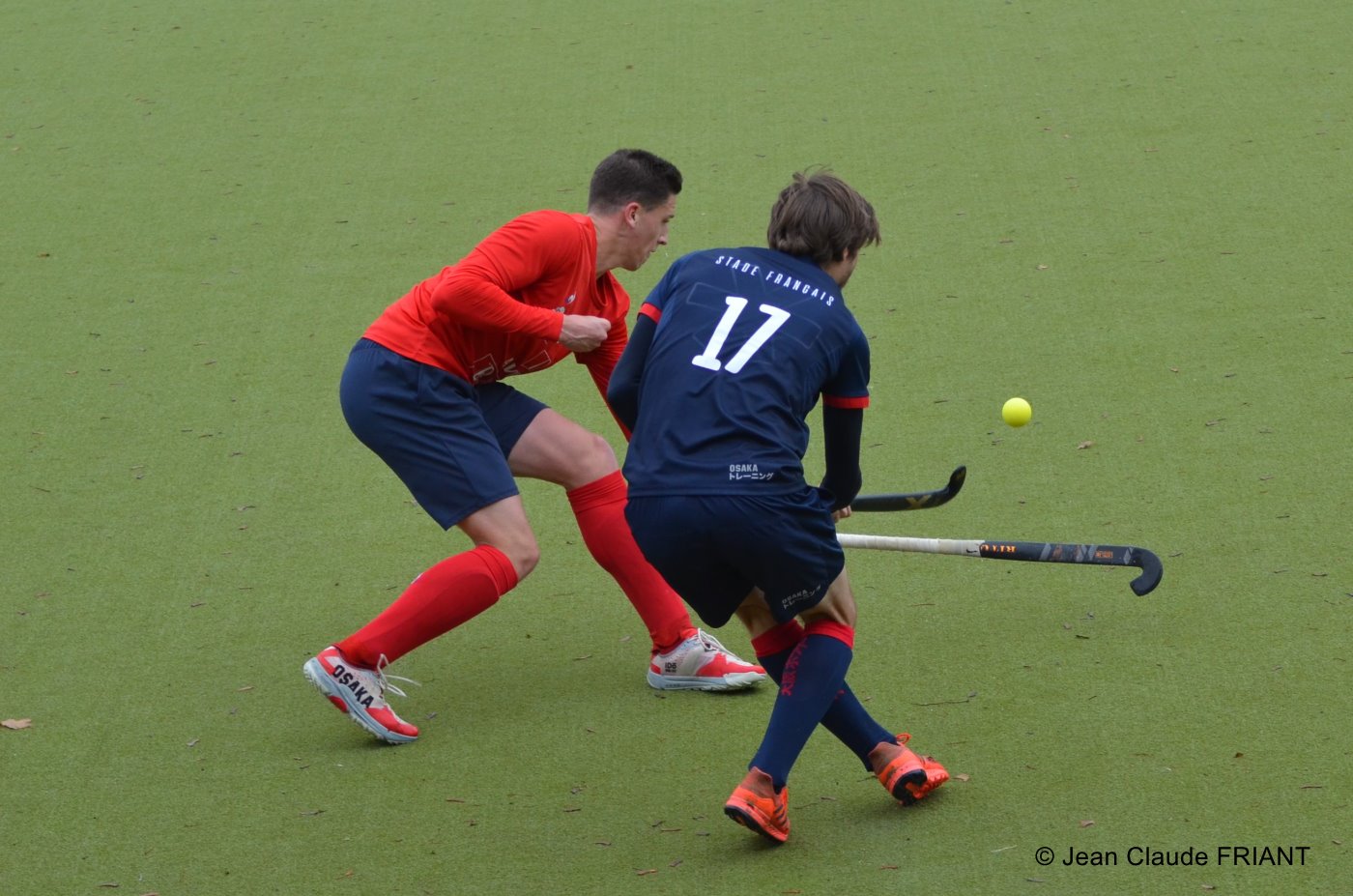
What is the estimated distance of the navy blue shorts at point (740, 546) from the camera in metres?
2.79

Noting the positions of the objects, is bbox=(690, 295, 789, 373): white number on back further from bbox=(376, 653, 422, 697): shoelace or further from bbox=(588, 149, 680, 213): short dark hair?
bbox=(376, 653, 422, 697): shoelace

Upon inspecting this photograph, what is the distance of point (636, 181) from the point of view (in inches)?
143

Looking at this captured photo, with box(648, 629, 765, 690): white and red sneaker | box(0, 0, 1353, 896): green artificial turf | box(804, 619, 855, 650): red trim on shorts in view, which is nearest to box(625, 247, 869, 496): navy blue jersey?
box(804, 619, 855, 650): red trim on shorts

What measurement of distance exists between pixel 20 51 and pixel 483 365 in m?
5.91

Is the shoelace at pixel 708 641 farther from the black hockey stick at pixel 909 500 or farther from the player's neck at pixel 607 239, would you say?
the player's neck at pixel 607 239

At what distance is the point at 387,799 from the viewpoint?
3285mm

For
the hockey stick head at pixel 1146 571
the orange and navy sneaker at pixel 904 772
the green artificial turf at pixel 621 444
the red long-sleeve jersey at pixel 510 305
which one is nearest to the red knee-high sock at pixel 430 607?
the green artificial turf at pixel 621 444

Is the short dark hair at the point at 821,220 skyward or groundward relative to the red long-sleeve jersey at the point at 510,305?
skyward

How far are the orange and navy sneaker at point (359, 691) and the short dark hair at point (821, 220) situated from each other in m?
1.39

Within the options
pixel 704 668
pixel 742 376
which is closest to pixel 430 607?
pixel 704 668

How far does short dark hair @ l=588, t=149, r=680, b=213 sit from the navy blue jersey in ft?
2.49

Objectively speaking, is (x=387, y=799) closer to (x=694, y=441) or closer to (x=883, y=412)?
(x=694, y=441)

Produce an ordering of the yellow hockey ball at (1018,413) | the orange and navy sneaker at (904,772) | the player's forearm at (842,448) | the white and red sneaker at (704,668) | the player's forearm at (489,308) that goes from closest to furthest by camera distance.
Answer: the player's forearm at (842,448), the orange and navy sneaker at (904,772), the player's forearm at (489,308), the white and red sneaker at (704,668), the yellow hockey ball at (1018,413)

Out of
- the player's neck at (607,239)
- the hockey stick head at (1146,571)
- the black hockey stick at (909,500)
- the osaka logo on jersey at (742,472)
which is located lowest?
the hockey stick head at (1146,571)
